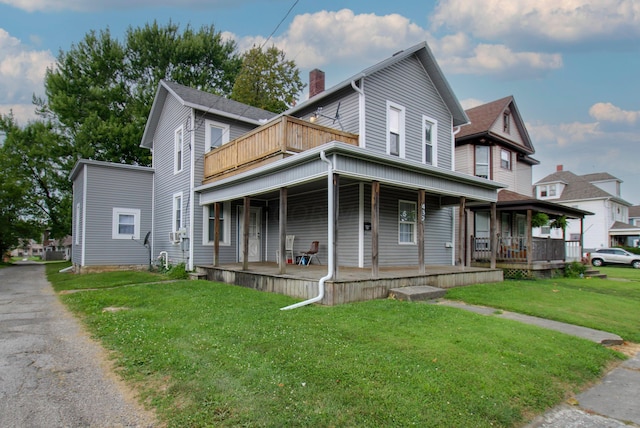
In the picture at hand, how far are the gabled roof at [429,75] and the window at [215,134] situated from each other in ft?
9.27

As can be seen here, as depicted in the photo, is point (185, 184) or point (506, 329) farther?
point (185, 184)

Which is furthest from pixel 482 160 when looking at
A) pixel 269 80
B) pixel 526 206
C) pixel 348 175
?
pixel 269 80

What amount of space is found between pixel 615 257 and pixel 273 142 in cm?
2777

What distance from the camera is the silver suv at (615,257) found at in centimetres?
Result: 2595

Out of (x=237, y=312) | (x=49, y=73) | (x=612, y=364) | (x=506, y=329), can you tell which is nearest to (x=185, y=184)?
(x=237, y=312)

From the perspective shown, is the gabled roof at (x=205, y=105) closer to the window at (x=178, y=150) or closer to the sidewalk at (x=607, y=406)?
the window at (x=178, y=150)

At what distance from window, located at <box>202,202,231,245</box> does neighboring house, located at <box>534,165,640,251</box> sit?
3071cm

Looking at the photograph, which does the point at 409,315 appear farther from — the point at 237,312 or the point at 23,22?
the point at 23,22

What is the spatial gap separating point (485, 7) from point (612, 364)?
10078mm

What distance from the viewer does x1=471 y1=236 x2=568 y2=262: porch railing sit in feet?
50.4

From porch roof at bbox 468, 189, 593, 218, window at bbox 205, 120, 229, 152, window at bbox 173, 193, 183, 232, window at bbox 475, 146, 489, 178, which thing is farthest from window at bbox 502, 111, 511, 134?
window at bbox 173, 193, 183, 232

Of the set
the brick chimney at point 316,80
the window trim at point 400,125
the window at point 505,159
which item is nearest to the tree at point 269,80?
the brick chimney at point 316,80

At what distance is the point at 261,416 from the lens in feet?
10.7

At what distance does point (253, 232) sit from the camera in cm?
1534
